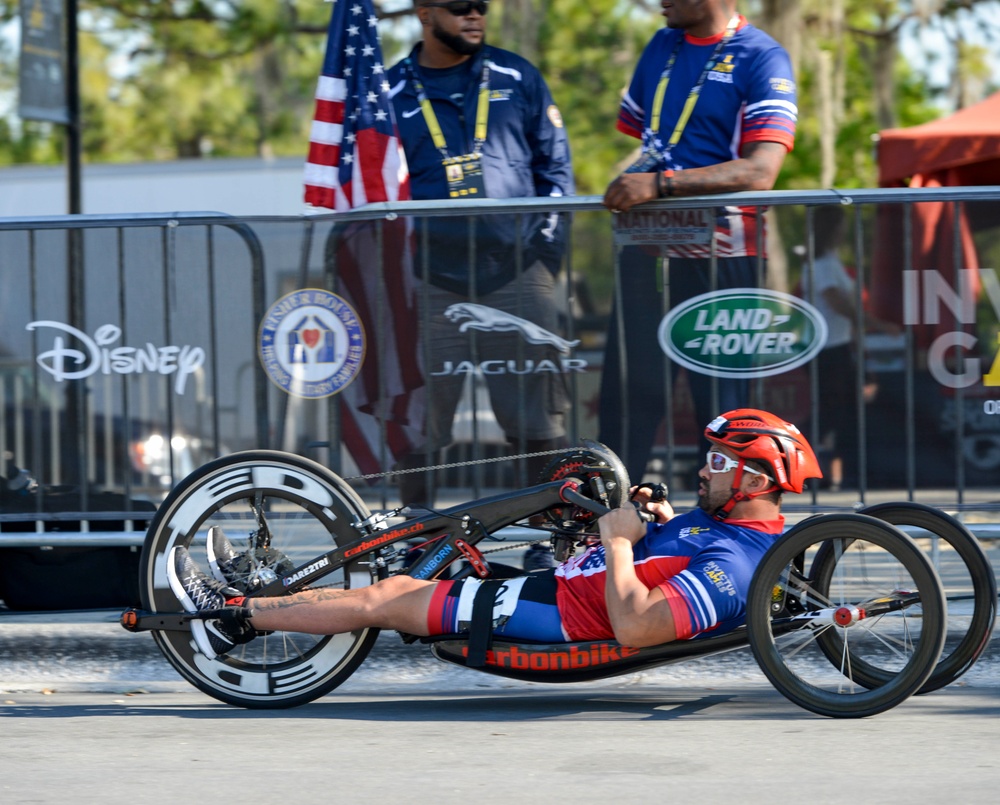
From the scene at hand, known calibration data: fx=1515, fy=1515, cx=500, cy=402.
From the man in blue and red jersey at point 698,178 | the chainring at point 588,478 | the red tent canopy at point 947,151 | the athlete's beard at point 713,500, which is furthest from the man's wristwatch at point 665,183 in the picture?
the red tent canopy at point 947,151

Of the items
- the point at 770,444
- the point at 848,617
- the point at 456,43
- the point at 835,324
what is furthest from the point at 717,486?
the point at 456,43

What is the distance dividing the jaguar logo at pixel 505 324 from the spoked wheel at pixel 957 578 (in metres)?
1.46

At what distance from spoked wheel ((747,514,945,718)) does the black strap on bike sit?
0.83 meters

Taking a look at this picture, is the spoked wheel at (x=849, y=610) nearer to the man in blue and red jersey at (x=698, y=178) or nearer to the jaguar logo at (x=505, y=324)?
the man in blue and red jersey at (x=698, y=178)

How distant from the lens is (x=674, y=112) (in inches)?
237

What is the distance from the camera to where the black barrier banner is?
33.0 feet

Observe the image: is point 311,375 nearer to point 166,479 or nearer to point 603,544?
point 166,479

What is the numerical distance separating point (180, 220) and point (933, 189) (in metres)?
2.94

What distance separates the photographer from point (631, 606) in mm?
4742

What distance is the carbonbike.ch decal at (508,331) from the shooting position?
5.89 meters

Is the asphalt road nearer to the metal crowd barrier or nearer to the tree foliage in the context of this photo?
the metal crowd barrier

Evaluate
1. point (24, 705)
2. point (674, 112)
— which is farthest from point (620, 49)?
point (24, 705)

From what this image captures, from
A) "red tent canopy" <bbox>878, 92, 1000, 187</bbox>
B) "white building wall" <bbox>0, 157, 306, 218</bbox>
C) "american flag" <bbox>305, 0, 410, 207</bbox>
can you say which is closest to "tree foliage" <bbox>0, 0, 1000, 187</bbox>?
"white building wall" <bbox>0, 157, 306, 218</bbox>

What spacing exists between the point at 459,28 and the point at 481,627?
2580mm
